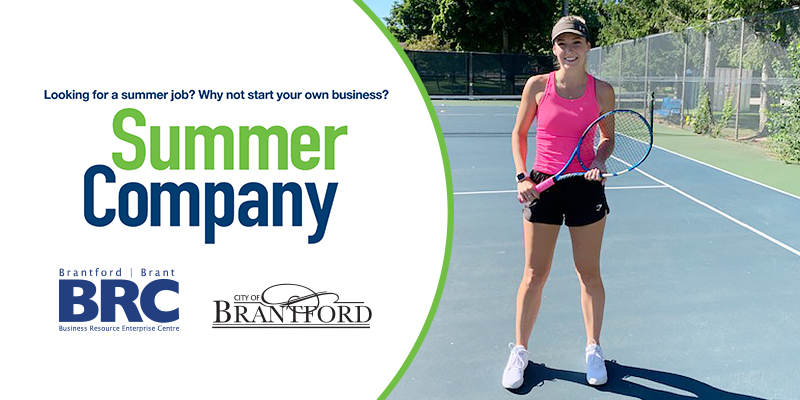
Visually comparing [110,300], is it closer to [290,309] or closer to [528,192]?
[290,309]

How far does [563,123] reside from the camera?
9.74 feet

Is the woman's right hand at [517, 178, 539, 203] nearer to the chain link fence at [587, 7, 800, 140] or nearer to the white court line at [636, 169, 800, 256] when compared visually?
the white court line at [636, 169, 800, 256]

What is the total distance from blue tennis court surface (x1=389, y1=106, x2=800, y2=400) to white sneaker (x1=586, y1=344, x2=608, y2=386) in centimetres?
4

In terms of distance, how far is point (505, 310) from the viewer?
4258 millimetres

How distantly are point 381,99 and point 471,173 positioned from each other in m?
7.59

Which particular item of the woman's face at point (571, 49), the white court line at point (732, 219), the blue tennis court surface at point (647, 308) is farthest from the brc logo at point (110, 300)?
the white court line at point (732, 219)

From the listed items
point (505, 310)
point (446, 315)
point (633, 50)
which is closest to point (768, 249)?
point (505, 310)

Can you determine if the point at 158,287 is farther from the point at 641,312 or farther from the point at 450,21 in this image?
the point at 450,21

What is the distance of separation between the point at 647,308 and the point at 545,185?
1.74 meters

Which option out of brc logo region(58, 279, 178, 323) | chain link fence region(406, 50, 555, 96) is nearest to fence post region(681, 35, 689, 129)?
chain link fence region(406, 50, 555, 96)

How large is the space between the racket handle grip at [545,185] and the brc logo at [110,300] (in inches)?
61.2

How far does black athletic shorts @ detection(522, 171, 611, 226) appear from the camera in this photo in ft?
9.87

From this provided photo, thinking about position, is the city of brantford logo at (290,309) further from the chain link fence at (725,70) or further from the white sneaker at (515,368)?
the chain link fence at (725,70)

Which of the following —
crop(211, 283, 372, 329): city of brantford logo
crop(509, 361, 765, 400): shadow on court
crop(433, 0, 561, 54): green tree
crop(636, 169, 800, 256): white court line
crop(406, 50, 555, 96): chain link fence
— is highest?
crop(433, 0, 561, 54): green tree
